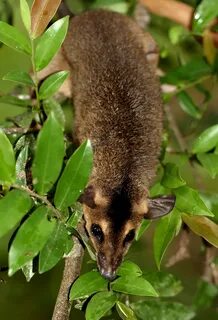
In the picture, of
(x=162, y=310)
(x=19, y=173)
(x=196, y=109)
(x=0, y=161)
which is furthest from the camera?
(x=196, y=109)

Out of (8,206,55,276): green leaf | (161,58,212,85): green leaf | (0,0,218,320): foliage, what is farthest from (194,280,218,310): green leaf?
(8,206,55,276): green leaf

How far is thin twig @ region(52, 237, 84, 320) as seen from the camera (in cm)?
184

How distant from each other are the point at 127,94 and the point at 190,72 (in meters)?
0.30

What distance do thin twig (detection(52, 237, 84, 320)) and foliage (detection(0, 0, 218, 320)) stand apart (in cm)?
5

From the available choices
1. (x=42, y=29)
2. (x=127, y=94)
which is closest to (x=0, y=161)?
(x=42, y=29)

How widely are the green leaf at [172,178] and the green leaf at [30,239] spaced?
1.88ft

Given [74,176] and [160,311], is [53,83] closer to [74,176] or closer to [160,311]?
[74,176]

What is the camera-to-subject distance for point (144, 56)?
2893 millimetres

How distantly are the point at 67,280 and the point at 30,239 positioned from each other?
42 centimetres

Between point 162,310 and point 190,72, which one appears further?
point 190,72

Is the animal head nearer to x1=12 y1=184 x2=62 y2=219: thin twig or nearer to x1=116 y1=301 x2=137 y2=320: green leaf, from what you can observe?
x1=116 y1=301 x2=137 y2=320: green leaf

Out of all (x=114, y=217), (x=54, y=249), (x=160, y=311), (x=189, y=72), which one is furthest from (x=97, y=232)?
(x=189, y=72)

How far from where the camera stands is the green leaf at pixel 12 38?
1.76m

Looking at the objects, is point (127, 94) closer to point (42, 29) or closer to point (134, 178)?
point (134, 178)
